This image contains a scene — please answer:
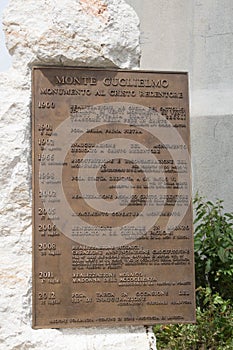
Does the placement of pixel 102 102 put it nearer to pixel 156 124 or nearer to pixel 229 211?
pixel 156 124

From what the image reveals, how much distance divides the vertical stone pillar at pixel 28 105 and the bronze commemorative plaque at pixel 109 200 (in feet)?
0.24

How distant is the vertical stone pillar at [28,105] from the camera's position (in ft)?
14.0

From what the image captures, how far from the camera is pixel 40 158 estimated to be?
14.5 ft

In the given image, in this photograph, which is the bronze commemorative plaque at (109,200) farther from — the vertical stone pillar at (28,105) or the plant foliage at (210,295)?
the plant foliage at (210,295)

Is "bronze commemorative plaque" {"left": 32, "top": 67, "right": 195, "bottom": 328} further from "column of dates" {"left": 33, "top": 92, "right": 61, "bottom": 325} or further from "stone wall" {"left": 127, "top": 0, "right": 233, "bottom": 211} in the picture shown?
"stone wall" {"left": 127, "top": 0, "right": 233, "bottom": 211}

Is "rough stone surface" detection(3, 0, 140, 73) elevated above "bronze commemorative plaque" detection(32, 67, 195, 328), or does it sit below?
above

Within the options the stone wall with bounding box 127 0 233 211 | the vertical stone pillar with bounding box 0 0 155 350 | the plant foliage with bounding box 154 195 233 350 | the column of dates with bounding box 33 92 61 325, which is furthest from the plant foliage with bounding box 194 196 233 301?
the column of dates with bounding box 33 92 61 325

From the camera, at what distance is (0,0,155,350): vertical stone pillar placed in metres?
4.27

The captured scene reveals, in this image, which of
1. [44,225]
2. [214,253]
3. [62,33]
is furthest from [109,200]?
[214,253]

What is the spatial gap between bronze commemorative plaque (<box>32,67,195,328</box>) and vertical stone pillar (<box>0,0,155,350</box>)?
74 millimetres

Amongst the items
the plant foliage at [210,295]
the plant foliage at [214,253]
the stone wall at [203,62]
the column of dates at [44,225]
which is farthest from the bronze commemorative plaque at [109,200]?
the stone wall at [203,62]

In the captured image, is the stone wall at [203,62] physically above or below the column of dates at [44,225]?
above

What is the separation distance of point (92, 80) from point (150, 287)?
1.51m

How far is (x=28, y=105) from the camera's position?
444 centimetres
